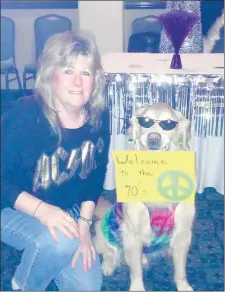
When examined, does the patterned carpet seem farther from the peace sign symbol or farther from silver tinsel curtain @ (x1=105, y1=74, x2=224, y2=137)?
silver tinsel curtain @ (x1=105, y1=74, x2=224, y2=137)

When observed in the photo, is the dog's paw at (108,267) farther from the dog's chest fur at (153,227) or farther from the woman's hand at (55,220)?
the woman's hand at (55,220)

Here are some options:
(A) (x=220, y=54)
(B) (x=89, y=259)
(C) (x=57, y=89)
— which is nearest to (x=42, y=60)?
(C) (x=57, y=89)

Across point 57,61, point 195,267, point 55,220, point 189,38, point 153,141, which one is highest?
point 189,38

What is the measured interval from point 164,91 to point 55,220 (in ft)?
2.66

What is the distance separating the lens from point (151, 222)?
1762 millimetres

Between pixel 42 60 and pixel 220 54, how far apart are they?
1.22m

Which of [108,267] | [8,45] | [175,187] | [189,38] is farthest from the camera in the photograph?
[8,45]

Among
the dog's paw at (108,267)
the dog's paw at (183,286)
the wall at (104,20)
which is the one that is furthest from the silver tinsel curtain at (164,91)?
the wall at (104,20)

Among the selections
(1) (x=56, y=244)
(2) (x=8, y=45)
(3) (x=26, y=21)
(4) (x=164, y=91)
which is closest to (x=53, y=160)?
(1) (x=56, y=244)

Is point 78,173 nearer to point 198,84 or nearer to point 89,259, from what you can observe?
point 89,259

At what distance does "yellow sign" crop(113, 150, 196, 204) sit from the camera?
5.33 feet

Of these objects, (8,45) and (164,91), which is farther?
(8,45)

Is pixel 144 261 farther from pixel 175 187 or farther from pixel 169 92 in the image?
pixel 169 92

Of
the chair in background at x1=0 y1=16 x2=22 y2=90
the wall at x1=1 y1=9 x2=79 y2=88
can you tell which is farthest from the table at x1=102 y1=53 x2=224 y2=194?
the wall at x1=1 y1=9 x2=79 y2=88
